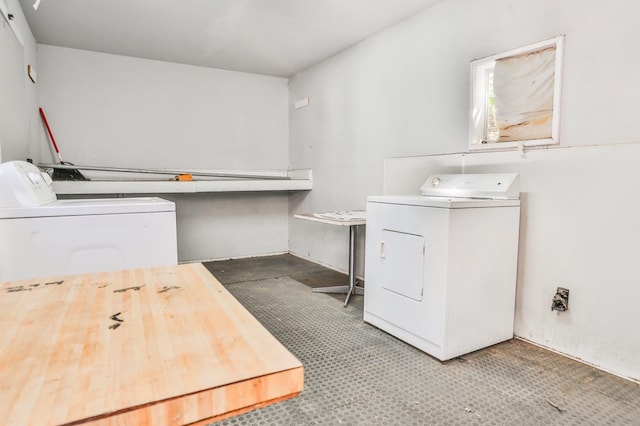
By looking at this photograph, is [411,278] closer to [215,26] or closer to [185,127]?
[215,26]

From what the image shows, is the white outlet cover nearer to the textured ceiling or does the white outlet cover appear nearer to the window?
the textured ceiling

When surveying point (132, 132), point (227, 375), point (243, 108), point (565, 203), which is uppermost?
point (243, 108)

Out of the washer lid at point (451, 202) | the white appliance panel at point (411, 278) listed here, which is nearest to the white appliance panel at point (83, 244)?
the white appliance panel at point (411, 278)

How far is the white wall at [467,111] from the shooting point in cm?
194

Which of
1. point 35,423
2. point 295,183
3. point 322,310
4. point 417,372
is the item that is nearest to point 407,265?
point 417,372

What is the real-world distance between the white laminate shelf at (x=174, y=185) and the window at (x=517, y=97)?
2459 millimetres

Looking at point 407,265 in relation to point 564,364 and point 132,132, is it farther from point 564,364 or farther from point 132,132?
point 132,132

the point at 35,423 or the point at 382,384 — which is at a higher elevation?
the point at 35,423

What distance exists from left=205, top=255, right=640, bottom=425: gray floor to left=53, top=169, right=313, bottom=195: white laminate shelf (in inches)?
76.9

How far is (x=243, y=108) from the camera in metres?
4.86

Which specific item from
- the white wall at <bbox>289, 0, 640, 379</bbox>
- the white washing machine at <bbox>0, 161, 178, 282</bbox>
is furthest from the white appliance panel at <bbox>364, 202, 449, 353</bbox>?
the white washing machine at <bbox>0, 161, 178, 282</bbox>

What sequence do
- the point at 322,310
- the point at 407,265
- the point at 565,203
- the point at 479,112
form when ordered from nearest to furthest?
the point at 565,203
the point at 407,265
the point at 479,112
the point at 322,310

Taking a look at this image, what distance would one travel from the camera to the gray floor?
162 centimetres

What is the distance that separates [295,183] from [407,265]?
258cm
